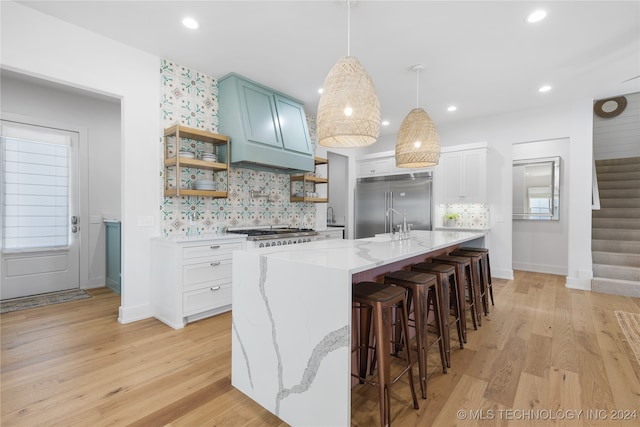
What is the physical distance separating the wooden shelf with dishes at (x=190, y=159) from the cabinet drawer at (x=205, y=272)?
2.57ft

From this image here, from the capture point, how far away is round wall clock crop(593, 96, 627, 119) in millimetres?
5305

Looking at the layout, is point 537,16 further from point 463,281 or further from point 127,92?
point 127,92

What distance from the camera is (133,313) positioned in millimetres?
3031

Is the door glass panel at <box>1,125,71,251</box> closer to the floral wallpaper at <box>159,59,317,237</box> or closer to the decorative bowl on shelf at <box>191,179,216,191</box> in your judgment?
the floral wallpaper at <box>159,59,317,237</box>

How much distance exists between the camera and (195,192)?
3.25 metres

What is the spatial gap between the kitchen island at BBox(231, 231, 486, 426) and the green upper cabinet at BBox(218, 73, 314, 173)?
83.1 inches

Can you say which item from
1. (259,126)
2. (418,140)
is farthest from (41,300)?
(418,140)

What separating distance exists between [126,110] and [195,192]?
1.05 metres

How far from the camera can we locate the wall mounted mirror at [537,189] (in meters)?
5.38

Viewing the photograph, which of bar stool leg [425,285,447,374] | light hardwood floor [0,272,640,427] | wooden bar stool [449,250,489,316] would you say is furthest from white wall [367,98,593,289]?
bar stool leg [425,285,447,374]

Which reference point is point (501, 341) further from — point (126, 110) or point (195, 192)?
point (126, 110)

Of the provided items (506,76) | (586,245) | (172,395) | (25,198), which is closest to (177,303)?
(172,395)

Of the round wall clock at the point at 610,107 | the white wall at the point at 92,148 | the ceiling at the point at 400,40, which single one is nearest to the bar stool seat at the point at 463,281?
the ceiling at the point at 400,40

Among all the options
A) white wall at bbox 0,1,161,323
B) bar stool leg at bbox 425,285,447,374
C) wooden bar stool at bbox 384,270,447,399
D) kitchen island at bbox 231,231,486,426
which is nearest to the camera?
kitchen island at bbox 231,231,486,426
